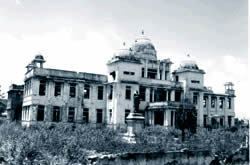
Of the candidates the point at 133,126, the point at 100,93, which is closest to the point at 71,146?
the point at 133,126

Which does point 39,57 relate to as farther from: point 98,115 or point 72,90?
point 98,115

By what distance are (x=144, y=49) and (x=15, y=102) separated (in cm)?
1651

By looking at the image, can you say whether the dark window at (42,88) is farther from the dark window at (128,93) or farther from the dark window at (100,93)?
the dark window at (128,93)

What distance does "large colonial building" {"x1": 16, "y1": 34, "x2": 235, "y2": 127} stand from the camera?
29.1 m

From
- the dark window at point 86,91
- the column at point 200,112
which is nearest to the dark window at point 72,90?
the dark window at point 86,91

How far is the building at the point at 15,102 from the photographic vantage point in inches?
1363

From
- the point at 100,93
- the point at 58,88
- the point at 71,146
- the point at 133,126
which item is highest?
the point at 58,88

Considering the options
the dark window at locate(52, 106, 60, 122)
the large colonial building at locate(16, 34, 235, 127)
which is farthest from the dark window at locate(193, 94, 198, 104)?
the dark window at locate(52, 106, 60, 122)

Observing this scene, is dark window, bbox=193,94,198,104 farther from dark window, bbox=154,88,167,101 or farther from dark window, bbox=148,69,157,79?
dark window, bbox=148,69,157,79

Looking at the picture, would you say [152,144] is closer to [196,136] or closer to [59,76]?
[196,136]

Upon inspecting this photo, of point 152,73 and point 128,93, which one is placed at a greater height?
point 152,73

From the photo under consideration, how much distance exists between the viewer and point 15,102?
35000 millimetres

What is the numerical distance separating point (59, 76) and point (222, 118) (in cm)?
2279

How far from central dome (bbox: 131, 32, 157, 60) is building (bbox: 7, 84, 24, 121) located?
47.1 ft
